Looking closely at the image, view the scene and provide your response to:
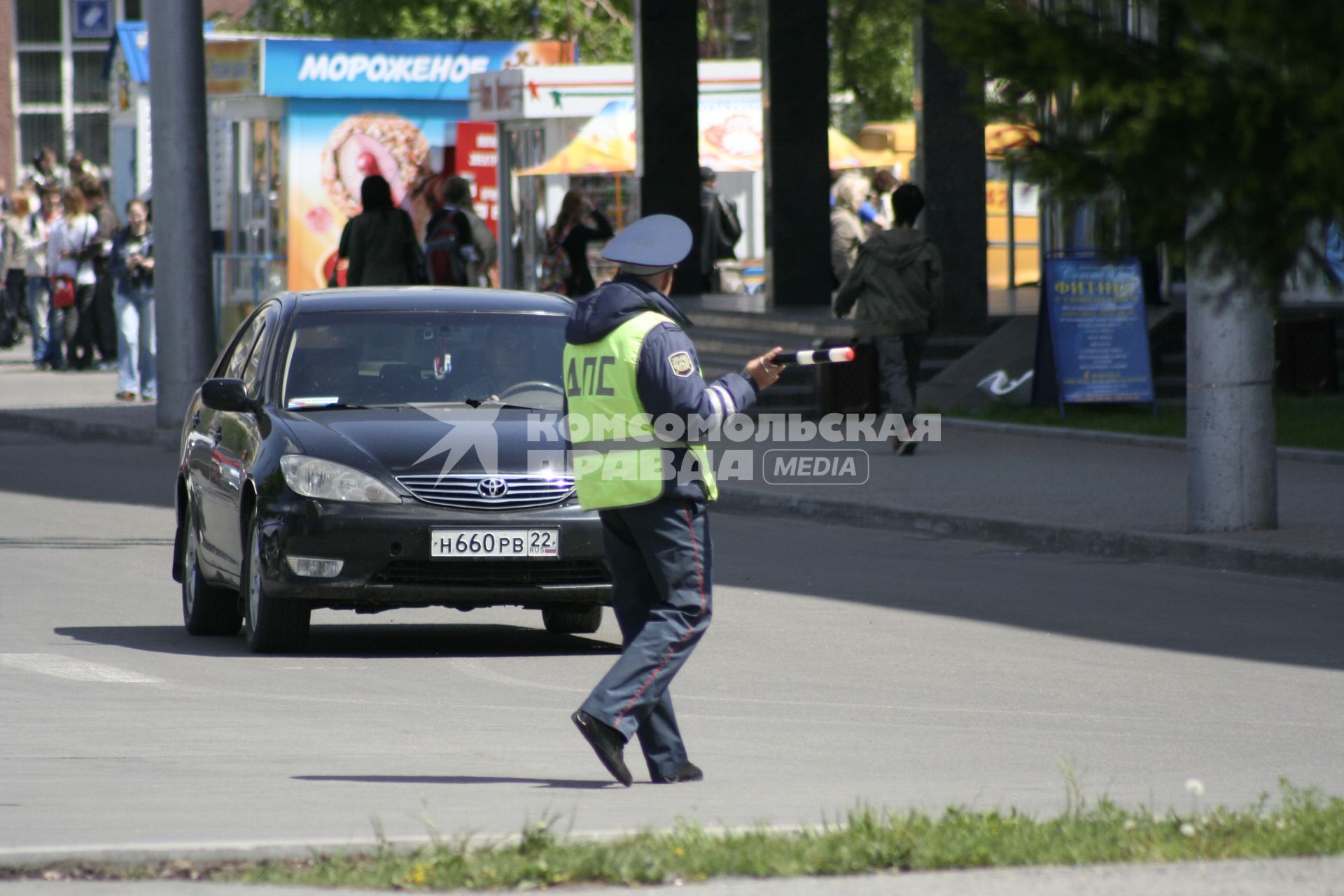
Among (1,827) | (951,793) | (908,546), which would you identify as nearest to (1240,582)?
(908,546)

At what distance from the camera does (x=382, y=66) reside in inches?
1214

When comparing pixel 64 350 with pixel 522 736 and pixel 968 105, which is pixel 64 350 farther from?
pixel 968 105

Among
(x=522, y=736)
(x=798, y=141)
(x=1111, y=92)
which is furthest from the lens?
(x=798, y=141)

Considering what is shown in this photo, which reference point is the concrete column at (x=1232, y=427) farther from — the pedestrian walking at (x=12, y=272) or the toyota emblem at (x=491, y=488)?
the pedestrian walking at (x=12, y=272)

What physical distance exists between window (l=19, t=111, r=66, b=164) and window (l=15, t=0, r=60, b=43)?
2011 millimetres

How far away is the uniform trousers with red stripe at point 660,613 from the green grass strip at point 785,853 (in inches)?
43.0

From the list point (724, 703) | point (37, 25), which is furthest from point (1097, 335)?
point (37, 25)

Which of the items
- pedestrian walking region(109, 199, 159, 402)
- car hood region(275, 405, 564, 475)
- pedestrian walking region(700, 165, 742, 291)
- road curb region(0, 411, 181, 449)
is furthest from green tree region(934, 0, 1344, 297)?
pedestrian walking region(700, 165, 742, 291)

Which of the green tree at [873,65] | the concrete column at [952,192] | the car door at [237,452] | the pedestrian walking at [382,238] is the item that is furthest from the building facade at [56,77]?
the car door at [237,452]

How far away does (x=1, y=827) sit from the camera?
5.67 meters

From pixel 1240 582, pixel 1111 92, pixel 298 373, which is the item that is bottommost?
pixel 1240 582

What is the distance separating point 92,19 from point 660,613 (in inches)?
2346

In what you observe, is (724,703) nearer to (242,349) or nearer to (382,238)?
(242,349)

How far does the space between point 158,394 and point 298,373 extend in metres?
11.1
